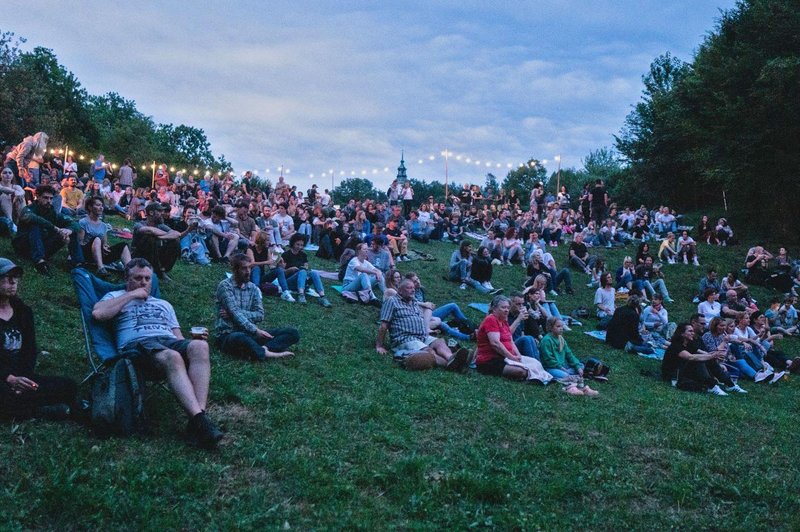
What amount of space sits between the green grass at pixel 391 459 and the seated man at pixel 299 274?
144 inches

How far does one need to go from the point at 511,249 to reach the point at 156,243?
12.8 meters

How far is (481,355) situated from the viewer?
29.1 ft

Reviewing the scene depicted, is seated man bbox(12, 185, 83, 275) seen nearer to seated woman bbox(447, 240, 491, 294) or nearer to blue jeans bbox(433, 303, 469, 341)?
blue jeans bbox(433, 303, 469, 341)

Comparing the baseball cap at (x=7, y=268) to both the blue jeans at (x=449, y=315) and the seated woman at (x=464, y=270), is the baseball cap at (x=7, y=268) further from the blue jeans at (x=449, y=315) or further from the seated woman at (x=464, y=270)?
the seated woman at (x=464, y=270)

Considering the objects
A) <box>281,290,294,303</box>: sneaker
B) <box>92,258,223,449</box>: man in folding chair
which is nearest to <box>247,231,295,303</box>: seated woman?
<box>281,290,294,303</box>: sneaker

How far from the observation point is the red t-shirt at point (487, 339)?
880 cm

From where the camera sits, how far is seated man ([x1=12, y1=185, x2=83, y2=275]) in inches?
353

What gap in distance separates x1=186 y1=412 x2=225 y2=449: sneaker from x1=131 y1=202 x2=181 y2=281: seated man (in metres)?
5.76

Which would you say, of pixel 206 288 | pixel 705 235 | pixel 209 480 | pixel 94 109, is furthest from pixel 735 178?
pixel 94 109

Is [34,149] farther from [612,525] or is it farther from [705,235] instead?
[705,235]

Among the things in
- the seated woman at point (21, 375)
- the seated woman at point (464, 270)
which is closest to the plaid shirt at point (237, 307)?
the seated woman at point (21, 375)

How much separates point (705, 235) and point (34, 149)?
25.3 meters

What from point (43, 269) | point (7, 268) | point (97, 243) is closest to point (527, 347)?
point (97, 243)

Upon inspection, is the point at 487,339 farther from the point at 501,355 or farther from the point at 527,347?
the point at 527,347
